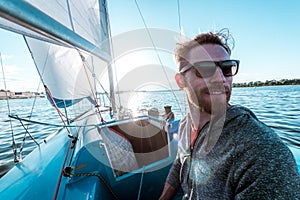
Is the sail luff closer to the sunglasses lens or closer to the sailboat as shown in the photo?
the sailboat

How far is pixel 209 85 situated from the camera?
0.92 m

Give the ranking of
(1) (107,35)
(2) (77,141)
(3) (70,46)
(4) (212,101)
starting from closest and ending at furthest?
(4) (212,101) → (3) (70,46) → (2) (77,141) → (1) (107,35)

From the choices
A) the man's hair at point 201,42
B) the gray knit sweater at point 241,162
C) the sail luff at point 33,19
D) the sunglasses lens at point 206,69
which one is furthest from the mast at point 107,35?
the gray knit sweater at point 241,162

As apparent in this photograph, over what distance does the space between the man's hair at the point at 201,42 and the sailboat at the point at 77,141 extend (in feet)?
3.54

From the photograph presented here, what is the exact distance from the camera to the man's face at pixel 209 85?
88 cm

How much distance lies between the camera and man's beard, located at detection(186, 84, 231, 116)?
33.8 inches

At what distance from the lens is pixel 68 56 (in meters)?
3.04

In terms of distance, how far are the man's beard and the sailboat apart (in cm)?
102

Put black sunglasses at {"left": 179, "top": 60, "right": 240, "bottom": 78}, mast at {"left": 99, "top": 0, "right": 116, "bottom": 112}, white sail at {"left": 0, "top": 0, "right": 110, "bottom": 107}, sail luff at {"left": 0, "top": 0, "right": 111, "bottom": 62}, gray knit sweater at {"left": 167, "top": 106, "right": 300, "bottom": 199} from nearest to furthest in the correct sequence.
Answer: gray knit sweater at {"left": 167, "top": 106, "right": 300, "bottom": 199}
sail luff at {"left": 0, "top": 0, "right": 111, "bottom": 62}
black sunglasses at {"left": 179, "top": 60, "right": 240, "bottom": 78}
white sail at {"left": 0, "top": 0, "right": 110, "bottom": 107}
mast at {"left": 99, "top": 0, "right": 116, "bottom": 112}

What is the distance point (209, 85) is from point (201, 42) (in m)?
0.35

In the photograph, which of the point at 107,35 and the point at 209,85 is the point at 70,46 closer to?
the point at 209,85

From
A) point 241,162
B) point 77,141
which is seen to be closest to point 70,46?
point 77,141

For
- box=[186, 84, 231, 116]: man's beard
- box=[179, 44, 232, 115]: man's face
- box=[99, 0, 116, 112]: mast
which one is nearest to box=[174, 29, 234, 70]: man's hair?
box=[179, 44, 232, 115]: man's face

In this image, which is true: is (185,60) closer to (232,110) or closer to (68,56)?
(232,110)
